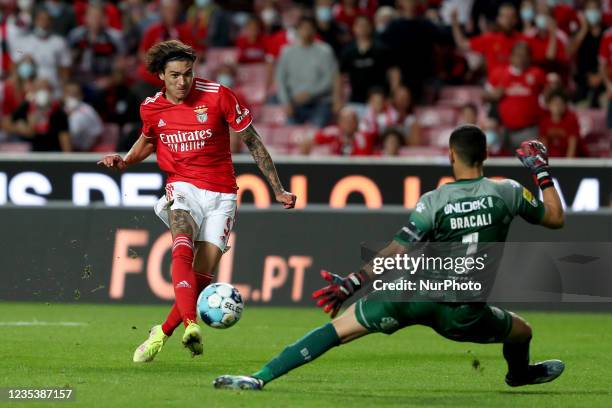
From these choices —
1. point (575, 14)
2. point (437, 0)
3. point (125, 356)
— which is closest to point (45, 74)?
point (437, 0)

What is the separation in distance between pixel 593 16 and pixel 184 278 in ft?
42.4

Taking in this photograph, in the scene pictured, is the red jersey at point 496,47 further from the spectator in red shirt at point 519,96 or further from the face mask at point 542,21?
the spectator in red shirt at point 519,96

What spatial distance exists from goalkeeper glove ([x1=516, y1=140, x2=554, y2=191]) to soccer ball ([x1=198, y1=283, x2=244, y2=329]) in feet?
7.85

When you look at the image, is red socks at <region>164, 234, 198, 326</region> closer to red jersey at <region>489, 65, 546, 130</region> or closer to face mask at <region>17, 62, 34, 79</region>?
red jersey at <region>489, 65, 546, 130</region>

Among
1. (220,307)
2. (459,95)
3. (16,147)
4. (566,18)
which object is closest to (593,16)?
(566,18)

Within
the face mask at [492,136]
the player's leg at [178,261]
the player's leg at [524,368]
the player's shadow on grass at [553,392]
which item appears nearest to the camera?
the player's leg at [524,368]

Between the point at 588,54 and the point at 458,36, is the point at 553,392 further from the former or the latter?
the point at 458,36

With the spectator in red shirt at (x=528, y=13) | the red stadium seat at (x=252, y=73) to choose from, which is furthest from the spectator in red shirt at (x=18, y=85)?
the spectator in red shirt at (x=528, y=13)

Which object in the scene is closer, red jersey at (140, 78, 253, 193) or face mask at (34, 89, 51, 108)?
red jersey at (140, 78, 253, 193)

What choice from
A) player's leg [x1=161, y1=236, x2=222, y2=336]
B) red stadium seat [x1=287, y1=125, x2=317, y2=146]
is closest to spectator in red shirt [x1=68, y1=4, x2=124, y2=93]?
red stadium seat [x1=287, y1=125, x2=317, y2=146]

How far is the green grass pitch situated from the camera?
28.2 ft

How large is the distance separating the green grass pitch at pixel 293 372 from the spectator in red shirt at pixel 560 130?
4.52 metres

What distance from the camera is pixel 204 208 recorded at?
10492 mm

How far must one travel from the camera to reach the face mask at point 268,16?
75.2 ft
